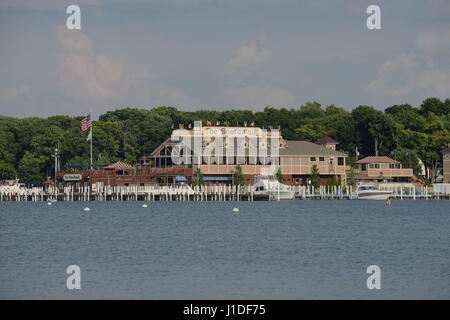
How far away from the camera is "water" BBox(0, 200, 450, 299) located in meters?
38.3

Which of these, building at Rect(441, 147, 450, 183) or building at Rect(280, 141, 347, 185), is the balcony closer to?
building at Rect(280, 141, 347, 185)

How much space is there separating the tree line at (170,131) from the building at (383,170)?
4.99 meters

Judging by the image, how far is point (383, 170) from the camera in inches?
5364

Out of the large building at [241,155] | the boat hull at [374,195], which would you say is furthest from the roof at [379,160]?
the boat hull at [374,195]

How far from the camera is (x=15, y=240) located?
61.4m

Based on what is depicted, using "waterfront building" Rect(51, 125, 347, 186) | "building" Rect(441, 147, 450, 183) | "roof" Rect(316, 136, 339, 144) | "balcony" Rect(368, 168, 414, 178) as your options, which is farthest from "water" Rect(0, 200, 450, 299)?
"roof" Rect(316, 136, 339, 144)

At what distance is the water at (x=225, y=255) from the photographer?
3831cm

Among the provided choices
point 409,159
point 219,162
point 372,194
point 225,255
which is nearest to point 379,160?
point 409,159

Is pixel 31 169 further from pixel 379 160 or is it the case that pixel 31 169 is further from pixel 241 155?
pixel 379 160

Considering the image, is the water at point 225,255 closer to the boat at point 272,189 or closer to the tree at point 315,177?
the boat at point 272,189

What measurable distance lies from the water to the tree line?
5656 cm

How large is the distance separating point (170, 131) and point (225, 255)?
346 feet

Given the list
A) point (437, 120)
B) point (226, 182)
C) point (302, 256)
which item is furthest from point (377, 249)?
point (437, 120)
